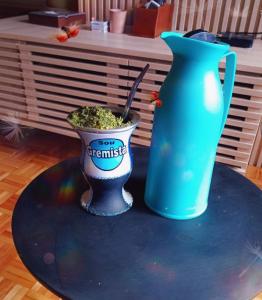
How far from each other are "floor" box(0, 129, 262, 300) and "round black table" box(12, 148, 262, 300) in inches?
17.7

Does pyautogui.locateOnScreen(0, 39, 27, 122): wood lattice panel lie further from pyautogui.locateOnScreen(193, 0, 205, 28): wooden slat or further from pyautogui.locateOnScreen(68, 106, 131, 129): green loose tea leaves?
pyautogui.locateOnScreen(68, 106, 131, 129): green loose tea leaves

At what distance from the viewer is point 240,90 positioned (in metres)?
1.19

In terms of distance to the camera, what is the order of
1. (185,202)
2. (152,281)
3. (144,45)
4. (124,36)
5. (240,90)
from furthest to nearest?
(124,36)
(144,45)
(240,90)
(185,202)
(152,281)

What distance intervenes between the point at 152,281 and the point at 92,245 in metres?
0.12

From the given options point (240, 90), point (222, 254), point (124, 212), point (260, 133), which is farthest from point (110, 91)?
point (222, 254)

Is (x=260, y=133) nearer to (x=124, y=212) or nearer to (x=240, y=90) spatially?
(x=240, y=90)

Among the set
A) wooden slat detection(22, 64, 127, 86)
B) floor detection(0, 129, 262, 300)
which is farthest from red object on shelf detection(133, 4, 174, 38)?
floor detection(0, 129, 262, 300)

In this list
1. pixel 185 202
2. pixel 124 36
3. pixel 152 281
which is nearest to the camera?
pixel 152 281

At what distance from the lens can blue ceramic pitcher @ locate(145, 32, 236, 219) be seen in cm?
54

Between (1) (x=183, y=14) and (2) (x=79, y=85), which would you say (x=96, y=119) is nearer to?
(2) (x=79, y=85)

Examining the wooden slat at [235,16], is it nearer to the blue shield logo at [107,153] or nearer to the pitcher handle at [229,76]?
the pitcher handle at [229,76]

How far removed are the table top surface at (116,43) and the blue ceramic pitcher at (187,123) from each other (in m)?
0.67

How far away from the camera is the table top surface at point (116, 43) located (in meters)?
1.22

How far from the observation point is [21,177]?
149cm
